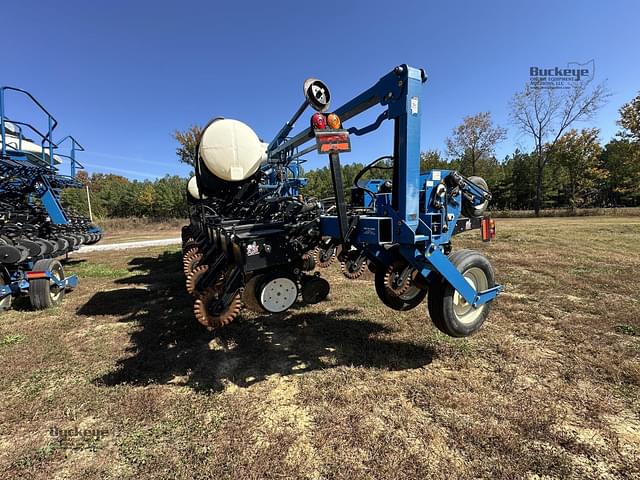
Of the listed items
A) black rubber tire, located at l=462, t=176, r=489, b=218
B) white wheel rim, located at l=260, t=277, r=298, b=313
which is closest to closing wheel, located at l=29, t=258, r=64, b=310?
white wheel rim, located at l=260, t=277, r=298, b=313

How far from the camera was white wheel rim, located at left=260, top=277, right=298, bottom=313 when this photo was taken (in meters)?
3.05

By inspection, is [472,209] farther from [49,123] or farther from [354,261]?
[49,123]

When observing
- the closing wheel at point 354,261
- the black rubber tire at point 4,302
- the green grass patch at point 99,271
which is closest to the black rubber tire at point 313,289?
the closing wheel at point 354,261

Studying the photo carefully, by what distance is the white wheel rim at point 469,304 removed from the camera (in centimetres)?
331

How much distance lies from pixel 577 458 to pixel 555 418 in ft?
1.27

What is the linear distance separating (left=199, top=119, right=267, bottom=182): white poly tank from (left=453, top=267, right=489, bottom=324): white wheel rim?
12.5 ft

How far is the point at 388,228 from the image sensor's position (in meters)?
2.96

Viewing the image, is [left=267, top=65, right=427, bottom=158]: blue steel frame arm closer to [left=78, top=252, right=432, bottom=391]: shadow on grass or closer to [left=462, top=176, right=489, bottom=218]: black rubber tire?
[left=462, top=176, right=489, bottom=218]: black rubber tire

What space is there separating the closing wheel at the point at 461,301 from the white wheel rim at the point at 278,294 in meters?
1.31

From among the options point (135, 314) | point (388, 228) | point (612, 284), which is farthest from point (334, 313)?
point (612, 284)

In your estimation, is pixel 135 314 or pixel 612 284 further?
pixel 612 284

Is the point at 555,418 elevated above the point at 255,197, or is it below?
below

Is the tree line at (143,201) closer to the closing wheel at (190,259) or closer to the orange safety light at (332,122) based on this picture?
the closing wheel at (190,259)

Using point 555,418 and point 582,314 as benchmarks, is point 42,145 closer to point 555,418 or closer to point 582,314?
point 555,418
